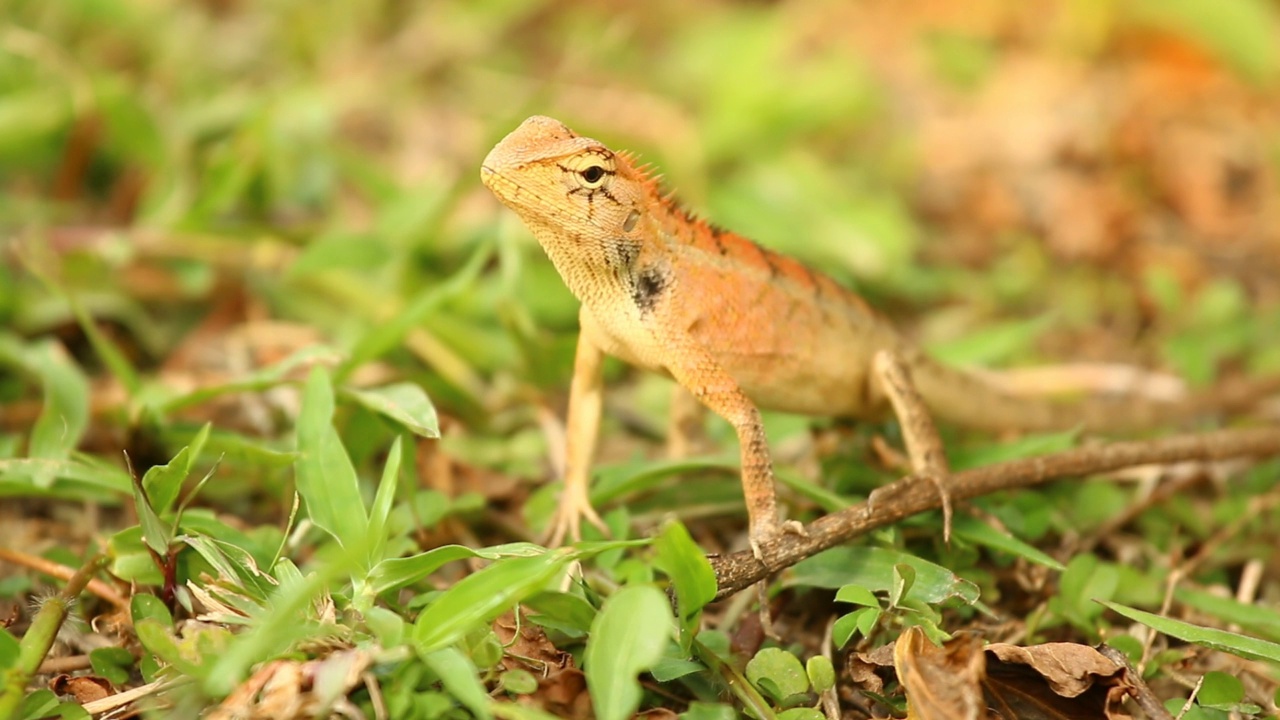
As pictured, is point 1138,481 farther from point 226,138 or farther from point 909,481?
point 226,138

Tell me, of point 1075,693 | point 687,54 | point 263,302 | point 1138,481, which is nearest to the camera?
point 1075,693

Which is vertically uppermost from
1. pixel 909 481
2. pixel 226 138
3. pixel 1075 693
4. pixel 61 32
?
pixel 61 32

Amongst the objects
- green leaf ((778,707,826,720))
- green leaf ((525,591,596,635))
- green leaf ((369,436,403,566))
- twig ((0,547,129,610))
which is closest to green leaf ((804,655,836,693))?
green leaf ((778,707,826,720))

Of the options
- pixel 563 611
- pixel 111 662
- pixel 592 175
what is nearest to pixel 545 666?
pixel 563 611

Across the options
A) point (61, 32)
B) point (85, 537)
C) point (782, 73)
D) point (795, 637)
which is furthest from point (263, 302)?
point (782, 73)

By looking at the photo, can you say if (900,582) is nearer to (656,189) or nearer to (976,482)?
(976,482)

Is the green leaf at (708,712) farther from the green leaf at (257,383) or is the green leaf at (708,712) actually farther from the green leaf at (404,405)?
the green leaf at (257,383)

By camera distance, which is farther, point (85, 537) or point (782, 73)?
point (782, 73)
